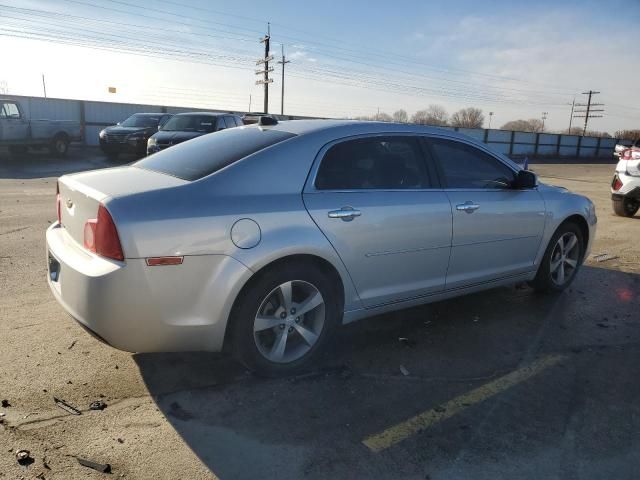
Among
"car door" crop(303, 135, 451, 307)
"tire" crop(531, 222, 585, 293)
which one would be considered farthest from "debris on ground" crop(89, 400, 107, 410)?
"tire" crop(531, 222, 585, 293)

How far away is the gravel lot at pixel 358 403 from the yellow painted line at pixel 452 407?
1 cm

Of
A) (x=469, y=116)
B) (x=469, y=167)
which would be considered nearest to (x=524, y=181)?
(x=469, y=167)

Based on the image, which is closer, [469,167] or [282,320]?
[282,320]

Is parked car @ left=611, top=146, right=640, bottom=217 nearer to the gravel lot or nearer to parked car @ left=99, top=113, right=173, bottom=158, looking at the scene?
the gravel lot

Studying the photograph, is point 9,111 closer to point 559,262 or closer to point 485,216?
point 485,216

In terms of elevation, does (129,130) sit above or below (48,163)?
above

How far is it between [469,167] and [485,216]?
423mm

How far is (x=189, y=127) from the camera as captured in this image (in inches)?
619

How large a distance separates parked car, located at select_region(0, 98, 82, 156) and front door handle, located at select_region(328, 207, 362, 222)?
17.6 metres

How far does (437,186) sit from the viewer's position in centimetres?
399

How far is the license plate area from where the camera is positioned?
3.22 meters

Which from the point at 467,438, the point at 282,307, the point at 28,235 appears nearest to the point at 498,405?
the point at 467,438

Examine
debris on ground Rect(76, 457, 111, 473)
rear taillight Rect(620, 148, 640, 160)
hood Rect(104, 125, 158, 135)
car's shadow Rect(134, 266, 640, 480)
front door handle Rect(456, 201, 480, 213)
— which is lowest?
debris on ground Rect(76, 457, 111, 473)

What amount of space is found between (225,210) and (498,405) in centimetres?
197
